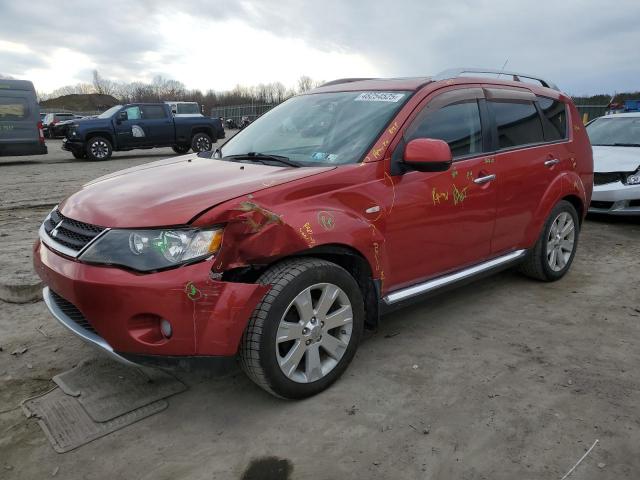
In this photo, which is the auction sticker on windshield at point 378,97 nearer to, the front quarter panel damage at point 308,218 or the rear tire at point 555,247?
the front quarter panel damage at point 308,218

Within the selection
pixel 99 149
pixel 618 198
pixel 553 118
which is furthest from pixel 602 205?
pixel 99 149

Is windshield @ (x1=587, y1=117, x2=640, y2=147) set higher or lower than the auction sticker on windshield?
lower

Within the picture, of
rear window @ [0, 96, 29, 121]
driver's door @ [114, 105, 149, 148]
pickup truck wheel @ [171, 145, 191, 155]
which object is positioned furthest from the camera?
pickup truck wheel @ [171, 145, 191, 155]

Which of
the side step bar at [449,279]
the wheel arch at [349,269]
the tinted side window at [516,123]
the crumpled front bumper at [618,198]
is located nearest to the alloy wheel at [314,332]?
the wheel arch at [349,269]

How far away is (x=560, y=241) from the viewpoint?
4.66m

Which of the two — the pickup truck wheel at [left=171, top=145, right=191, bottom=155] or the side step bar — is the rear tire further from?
the pickup truck wheel at [left=171, top=145, right=191, bottom=155]

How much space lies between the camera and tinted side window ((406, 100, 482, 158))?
132 inches

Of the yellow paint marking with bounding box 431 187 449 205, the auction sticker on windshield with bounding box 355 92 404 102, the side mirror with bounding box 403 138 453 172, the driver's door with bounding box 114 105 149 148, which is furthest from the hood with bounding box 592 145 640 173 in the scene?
the driver's door with bounding box 114 105 149 148

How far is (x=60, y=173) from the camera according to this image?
12625mm

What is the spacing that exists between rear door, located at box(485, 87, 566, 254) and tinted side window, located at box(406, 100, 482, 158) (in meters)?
0.21

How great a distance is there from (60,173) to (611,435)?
12.9 m

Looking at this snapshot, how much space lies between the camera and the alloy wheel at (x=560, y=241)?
4543 millimetres

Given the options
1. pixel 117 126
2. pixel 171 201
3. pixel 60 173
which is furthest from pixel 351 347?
pixel 117 126

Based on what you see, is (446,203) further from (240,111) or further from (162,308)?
(240,111)
